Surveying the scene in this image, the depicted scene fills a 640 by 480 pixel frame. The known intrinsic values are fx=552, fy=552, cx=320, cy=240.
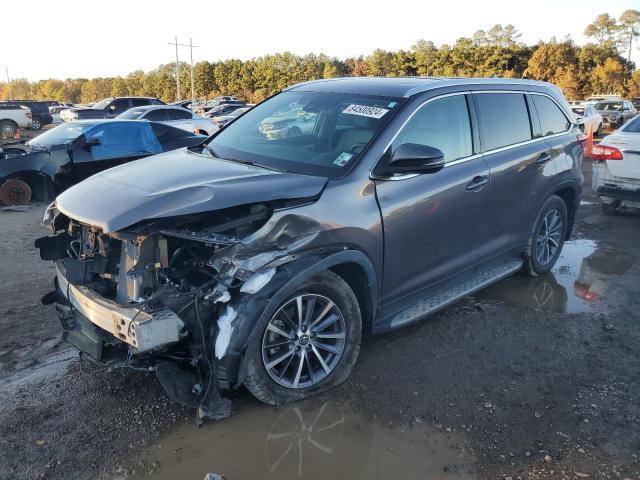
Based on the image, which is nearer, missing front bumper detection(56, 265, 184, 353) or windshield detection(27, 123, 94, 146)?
missing front bumper detection(56, 265, 184, 353)

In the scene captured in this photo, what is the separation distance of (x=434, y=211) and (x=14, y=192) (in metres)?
8.02

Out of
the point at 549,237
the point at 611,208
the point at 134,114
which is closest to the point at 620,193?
the point at 611,208

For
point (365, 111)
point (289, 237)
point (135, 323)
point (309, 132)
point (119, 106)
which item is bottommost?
point (119, 106)

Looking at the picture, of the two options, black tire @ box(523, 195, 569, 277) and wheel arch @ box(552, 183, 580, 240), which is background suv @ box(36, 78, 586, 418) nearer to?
black tire @ box(523, 195, 569, 277)

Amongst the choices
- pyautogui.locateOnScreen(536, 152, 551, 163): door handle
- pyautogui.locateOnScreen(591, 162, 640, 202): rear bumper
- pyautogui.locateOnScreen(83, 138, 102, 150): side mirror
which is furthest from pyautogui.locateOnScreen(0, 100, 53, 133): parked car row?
pyautogui.locateOnScreen(536, 152, 551, 163): door handle

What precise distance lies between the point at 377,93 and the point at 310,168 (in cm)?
91

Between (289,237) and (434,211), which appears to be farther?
(434,211)

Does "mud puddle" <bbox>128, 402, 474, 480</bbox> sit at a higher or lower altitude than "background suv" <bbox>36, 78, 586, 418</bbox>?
lower

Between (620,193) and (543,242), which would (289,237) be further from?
(620,193)

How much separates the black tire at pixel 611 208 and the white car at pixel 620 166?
0.33 metres

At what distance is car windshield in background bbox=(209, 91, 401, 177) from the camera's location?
3787 mm

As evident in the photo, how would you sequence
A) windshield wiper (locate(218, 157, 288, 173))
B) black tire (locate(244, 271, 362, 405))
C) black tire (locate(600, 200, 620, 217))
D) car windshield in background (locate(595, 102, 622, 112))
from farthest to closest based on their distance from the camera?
car windshield in background (locate(595, 102, 622, 112)) → black tire (locate(600, 200, 620, 217)) → windshield wiper (locate(218, 157, 288, 173)) → black tire (locate(244, 271, 362, 405))

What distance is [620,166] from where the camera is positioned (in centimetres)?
781

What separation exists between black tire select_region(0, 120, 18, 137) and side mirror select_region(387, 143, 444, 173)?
2604cm
